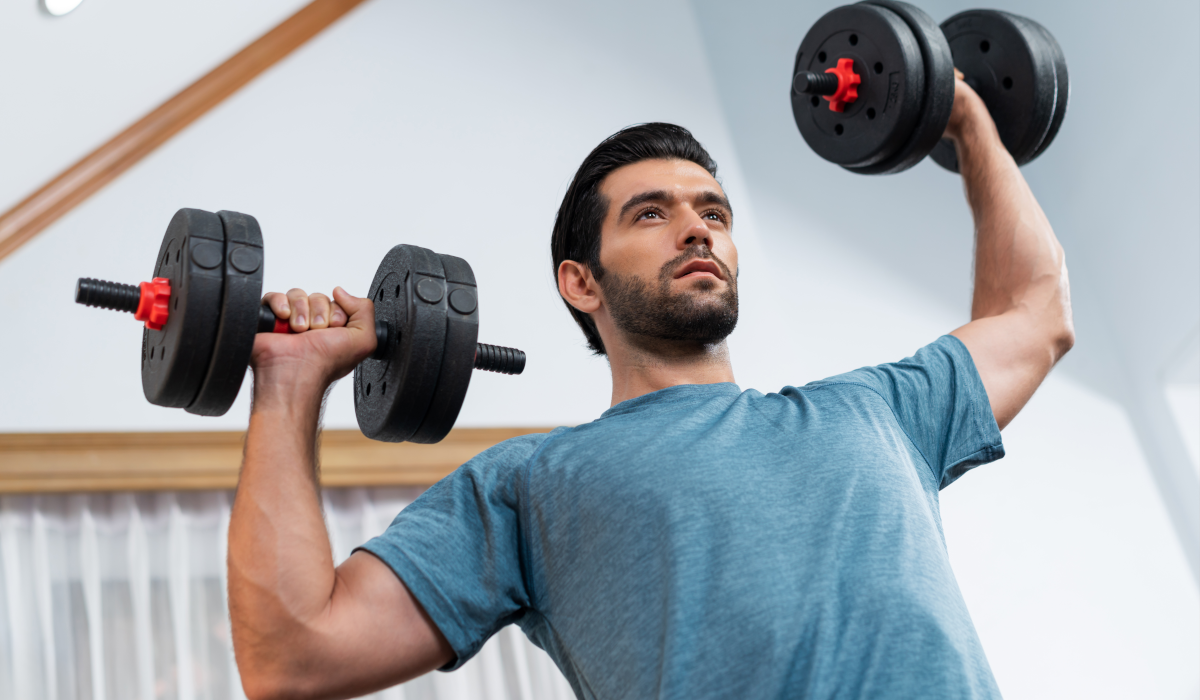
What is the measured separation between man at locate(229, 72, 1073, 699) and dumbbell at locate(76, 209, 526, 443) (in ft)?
0.15

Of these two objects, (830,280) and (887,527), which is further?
(830,280)

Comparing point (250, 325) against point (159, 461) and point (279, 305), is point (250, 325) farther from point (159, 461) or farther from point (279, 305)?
point (159, 461)

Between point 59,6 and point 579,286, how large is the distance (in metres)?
1.35

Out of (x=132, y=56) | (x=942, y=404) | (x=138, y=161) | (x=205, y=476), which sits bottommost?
→ (x=942, y=404)

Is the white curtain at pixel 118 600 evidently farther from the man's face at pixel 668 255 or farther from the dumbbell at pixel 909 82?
the dumbbell at pixel 909 82

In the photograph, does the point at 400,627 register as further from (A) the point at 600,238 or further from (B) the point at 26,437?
(B) the point at 26,437

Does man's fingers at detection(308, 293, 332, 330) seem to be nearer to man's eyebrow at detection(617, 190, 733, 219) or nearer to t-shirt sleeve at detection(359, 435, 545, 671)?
t-shirt sleeve at detection(359, 435, 545, 671)

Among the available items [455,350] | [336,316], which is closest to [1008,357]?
[455,350]

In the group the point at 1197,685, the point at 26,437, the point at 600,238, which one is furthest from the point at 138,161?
the point at 1197,685

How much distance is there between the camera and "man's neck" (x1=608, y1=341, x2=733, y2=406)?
3.88 feet

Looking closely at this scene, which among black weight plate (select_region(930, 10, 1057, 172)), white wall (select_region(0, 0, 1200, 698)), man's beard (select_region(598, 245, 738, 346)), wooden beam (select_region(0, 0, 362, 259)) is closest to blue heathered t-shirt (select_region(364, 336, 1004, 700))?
man's beard (select_region(598, 245, 738, 346))

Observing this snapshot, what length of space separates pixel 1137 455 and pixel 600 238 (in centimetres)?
227

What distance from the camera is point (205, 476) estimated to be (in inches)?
72.6

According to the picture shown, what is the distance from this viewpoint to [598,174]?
4.53 feet
